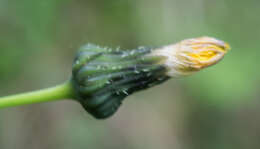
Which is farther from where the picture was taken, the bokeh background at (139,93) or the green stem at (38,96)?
the bokeh background at (139,93)

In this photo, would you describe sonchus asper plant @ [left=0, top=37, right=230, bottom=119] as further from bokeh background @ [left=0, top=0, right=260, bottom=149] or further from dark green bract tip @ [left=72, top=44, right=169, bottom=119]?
bokeh background @ [left=0, top=0, right=260, bottom=149]

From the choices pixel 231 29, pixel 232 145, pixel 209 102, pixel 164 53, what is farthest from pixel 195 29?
pixel 164 53

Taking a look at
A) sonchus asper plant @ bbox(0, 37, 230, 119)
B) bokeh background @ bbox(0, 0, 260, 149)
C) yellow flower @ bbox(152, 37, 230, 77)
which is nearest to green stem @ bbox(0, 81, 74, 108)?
sonchus asper plant @ bbox(0, 37, 230, 119)

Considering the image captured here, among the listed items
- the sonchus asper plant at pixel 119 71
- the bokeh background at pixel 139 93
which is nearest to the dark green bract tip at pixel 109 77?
the sonchus asper plant at pixel 119 71

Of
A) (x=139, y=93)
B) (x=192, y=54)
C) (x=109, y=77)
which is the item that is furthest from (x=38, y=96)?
(x=139, y=93)

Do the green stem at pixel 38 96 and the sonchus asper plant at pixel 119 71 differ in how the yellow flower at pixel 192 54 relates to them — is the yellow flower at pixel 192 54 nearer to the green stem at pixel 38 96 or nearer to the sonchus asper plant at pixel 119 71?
the sonchus asper plant at pixel 119 71

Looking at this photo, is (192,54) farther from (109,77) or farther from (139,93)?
(139,93)

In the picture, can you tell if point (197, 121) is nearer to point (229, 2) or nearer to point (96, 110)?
point (229, 2)

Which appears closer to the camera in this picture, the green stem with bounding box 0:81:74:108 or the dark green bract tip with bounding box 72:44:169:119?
the green stem with bounding box 0:81:74:108
